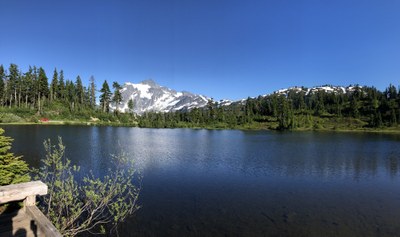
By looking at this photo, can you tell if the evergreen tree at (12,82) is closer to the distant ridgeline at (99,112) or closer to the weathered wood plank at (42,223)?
the distant ridgeline at (99,112)

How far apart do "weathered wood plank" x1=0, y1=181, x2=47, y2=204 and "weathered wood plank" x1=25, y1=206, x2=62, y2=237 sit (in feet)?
1.75

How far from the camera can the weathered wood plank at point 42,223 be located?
21.5 ft

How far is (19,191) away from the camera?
8.06 metres

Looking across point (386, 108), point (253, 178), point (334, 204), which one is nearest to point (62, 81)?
point (253, 178)

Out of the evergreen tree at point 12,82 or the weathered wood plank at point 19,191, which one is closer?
the weathered wood plank at point 19,191

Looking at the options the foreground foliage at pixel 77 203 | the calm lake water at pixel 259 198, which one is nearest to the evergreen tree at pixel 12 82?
the calm lake water at pixel 259 198

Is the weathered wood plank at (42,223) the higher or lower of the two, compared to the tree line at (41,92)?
lower

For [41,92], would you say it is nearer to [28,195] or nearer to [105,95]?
[105,95]

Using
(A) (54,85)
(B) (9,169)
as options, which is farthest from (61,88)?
(B) (9,169)

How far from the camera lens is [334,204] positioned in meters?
21.4

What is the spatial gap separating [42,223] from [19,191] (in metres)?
1.75

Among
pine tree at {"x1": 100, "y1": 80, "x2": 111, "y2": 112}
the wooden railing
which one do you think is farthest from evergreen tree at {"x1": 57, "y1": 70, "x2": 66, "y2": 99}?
the wooden railing

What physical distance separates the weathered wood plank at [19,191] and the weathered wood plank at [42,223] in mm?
534

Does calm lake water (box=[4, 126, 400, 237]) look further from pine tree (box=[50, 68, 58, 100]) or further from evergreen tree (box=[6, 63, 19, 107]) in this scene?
pine tree (box=[50, 68, 58, 100])
